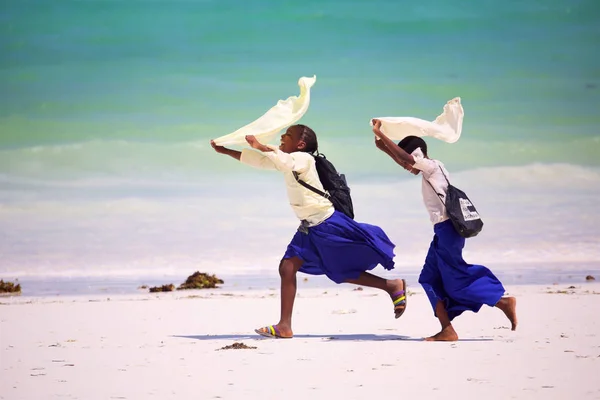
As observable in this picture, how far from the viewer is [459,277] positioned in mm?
6805

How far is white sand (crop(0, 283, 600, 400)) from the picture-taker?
4781 millimetres

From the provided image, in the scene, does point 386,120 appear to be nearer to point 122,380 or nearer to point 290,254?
point 290,254

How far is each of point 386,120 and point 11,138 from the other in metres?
23.8

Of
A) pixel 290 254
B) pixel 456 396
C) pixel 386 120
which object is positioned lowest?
pixel 456 396

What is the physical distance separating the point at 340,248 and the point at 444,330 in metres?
1.09

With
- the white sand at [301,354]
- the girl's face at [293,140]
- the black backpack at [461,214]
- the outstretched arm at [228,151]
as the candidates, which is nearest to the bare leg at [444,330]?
the white sand at [301,354]

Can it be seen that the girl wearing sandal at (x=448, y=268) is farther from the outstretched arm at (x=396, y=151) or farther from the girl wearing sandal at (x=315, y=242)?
the girl wearing sandal at (x=315, y=242)

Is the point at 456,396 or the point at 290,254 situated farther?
the point at 290,254

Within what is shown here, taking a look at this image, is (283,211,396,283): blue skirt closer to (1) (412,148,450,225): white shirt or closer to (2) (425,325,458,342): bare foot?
(1) (412,148,450,225): white shirt

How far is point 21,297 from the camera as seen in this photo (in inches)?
478

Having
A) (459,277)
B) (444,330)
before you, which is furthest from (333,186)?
(444,330)

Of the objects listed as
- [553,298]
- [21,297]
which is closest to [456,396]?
[553,298]

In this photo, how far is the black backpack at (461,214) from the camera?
661 cm

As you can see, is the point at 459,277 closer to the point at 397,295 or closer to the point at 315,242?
the point at 397,295
